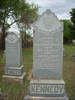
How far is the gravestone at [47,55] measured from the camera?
7.21m

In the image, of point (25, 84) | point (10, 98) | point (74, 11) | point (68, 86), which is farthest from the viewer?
point (74, 11)

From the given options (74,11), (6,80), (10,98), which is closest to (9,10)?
(74,11)

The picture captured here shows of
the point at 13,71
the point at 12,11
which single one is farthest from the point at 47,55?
the point at 12,11

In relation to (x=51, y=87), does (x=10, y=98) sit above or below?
below

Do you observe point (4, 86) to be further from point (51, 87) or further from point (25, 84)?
point (51, 87)

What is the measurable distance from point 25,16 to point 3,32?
3783 millimetres

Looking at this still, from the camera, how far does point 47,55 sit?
7309mm

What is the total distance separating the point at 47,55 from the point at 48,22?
0.89 m

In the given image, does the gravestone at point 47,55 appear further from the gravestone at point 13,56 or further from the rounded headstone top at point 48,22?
the gravestone at point 13,56

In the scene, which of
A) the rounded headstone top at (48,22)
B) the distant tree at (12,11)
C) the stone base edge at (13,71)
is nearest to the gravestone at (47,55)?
the rounded headstone top at (48,22)

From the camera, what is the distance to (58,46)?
23.8ft

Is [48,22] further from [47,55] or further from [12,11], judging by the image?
[12,11]

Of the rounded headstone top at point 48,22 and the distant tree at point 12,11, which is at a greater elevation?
the distant tree at point 12,11

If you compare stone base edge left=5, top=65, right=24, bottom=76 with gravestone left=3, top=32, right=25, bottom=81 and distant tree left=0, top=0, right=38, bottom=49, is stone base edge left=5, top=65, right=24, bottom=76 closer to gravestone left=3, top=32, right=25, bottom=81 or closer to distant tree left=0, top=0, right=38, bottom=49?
gravestone left=3, top=32, right=25, bottom=81
